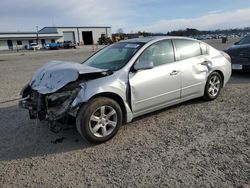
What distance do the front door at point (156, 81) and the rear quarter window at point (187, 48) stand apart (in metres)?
0.22

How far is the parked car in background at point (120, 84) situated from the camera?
3.90 m

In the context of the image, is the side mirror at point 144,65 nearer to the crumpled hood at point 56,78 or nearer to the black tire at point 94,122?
the crumpled hood at point 56,78

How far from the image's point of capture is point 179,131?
4363mm

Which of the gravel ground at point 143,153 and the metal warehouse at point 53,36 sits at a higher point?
the metal warehouse at point 53,36

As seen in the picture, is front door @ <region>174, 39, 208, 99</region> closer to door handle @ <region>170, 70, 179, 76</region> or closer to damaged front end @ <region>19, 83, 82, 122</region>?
door handle @ <region>170, 70, 179, 76</region>

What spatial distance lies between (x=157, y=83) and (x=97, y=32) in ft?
257

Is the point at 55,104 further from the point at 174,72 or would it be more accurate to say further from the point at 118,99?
the point at 174,72

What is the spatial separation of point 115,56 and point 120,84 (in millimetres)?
1041

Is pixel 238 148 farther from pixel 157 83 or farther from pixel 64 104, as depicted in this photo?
pixel 64 104

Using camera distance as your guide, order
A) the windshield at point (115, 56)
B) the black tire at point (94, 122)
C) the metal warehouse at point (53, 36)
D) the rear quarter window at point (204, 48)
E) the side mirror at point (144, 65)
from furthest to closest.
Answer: the metal warehouse at point (53, 36) < the rear quarter window at point (204, 48) < the windshield at point (115, 56) < the side mirror at point (144, 65) < the black tire at point (94, 122)

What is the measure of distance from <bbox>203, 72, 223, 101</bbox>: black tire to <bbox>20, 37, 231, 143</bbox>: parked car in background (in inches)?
0.9

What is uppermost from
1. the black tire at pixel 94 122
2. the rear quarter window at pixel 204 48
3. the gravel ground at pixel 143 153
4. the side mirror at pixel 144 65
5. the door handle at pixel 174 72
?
the rear quarter window at pixel 204 48

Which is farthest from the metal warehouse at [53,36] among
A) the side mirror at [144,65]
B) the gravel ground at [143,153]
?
the side mirror at [144,65]

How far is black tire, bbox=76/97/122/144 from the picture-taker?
383 cm
